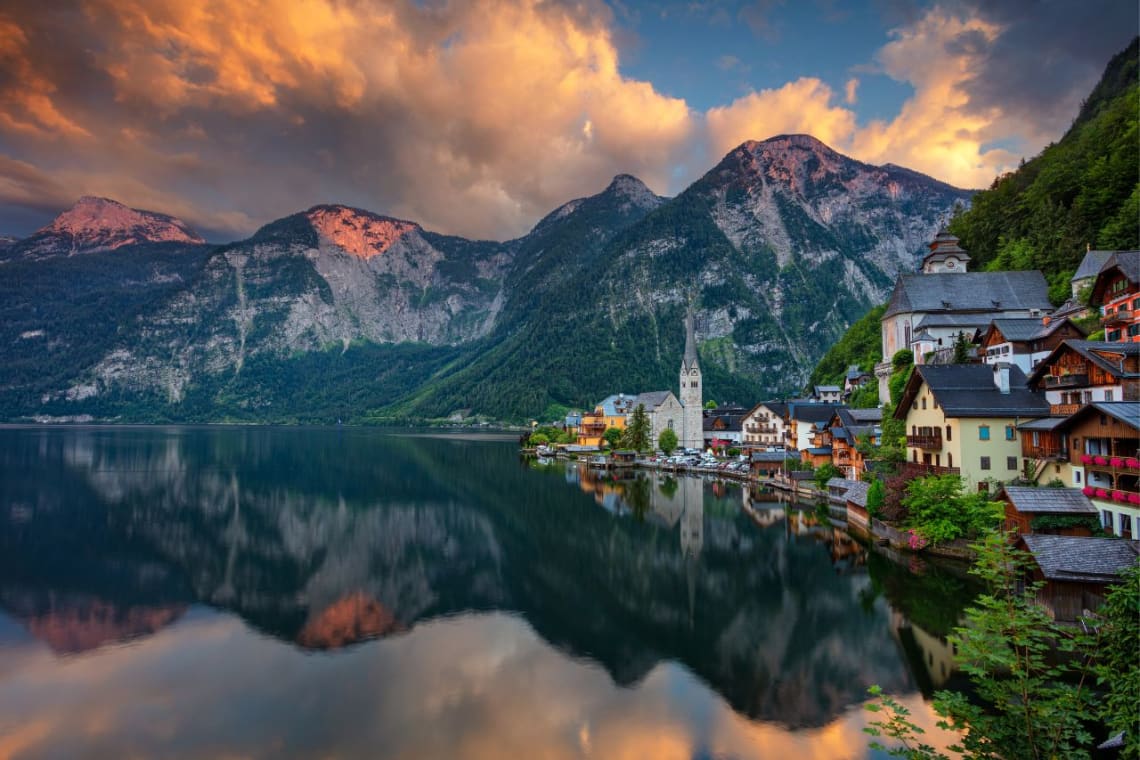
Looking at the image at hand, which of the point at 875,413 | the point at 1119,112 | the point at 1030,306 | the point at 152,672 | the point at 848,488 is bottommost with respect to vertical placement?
the point at 152,672

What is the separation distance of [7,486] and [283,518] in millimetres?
39651

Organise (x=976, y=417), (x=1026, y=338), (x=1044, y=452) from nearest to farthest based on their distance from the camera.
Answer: (x=1044, y=452) → (x=976, y=417) → (x=1026, y=338)

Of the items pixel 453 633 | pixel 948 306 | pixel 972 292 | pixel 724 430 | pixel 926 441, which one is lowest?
pixel 453 633

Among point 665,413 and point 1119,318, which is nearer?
point 1119,318

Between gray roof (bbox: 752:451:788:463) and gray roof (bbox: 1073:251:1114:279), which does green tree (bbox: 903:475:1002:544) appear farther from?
gray roof (bbox: 752:451:788:463)

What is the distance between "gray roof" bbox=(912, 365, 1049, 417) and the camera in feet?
118

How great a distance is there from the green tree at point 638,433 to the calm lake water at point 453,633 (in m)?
46.2

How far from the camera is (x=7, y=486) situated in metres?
67.5

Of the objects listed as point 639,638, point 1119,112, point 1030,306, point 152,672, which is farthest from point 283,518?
point 1119,112

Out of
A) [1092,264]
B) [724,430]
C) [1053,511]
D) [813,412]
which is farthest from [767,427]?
[1053,511]

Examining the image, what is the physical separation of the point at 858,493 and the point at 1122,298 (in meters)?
20.1

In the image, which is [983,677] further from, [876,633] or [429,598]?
[429,598]

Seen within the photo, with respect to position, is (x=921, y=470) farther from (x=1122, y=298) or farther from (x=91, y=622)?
(x=91, y=622)

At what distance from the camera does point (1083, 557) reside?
73.8 feet
